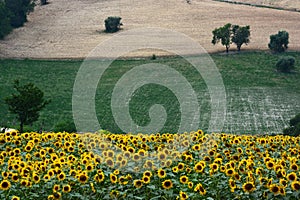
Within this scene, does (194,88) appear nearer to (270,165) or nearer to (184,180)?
(270,165)

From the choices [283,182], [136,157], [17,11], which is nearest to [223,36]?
[17,11]

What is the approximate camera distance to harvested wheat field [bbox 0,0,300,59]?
3100 inches

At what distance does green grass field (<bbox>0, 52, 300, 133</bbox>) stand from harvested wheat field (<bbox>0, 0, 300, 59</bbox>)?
17.5ft

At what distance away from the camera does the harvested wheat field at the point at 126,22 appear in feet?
258

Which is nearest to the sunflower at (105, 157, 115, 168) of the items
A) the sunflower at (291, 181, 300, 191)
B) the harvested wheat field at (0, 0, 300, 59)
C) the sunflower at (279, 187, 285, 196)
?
the sunflower at (279, 187, 285, 196)

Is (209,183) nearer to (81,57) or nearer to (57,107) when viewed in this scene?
(57,107)

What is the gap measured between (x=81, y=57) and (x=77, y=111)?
23.2m

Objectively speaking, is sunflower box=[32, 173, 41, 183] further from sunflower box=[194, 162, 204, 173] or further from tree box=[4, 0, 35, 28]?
tree box=[4, 0, 35, 28]

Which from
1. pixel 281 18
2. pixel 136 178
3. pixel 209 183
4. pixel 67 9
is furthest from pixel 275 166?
pixel 67 9

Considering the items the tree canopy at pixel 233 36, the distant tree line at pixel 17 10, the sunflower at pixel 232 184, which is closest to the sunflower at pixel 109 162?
the sunflower at pixel 232 184

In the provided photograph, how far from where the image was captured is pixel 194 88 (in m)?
60.2

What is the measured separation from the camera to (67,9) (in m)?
104

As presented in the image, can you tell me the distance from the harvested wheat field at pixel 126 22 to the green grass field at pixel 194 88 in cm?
535

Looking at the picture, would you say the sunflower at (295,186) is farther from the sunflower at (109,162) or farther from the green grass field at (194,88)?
the green grass field at (194,88)
